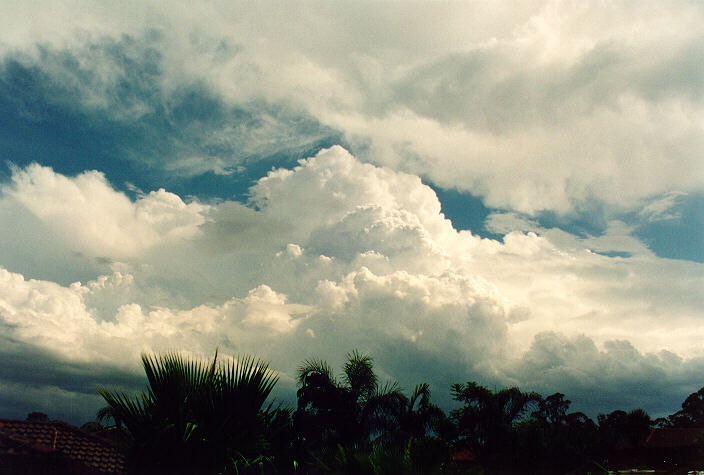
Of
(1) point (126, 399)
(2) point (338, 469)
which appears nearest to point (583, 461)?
(2) point (338, 469)

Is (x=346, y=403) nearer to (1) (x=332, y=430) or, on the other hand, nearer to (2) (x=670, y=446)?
(1) (x=332, y=430)

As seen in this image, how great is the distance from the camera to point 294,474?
17125 mm

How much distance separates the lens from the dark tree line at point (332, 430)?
8617 millimetres

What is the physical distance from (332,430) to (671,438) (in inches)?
1917

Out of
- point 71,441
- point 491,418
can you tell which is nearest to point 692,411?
point 491,418

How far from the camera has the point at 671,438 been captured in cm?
5772

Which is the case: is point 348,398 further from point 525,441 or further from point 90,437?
point 90,437

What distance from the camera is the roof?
55.7 metres

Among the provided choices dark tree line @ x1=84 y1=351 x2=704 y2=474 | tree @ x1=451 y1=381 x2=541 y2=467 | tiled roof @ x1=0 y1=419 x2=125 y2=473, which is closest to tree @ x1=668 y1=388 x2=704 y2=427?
dark tree line @ x1=84 y1=351 x2=704 y2=474

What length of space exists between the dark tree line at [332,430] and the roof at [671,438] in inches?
165

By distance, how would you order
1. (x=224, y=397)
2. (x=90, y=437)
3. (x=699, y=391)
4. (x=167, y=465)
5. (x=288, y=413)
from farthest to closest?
1. (x=699, y=391)
2. (x=90, y=437)
3. (x=288, y=413)
4. (x=224, y=397)
5. (x=167, y=465)

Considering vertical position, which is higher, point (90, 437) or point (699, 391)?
point (699, 391)

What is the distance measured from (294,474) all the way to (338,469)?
23.7ft

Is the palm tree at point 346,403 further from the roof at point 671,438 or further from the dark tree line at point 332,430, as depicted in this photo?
the roof at point 671,438
